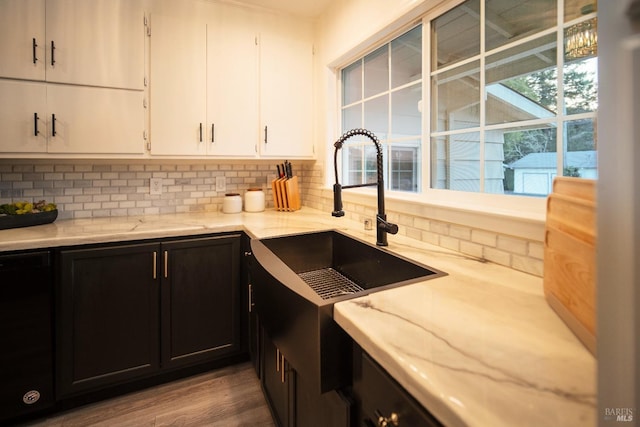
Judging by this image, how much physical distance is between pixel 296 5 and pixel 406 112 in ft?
4.29

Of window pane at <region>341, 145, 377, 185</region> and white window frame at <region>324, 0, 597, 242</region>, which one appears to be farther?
window pane at <region>341, 145, 377, 185</region>

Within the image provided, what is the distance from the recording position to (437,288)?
A: 3.09ft

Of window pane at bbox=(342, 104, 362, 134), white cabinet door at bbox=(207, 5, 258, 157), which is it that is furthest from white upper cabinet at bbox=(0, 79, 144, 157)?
window pane at bbox=(342, 104, 362, 134)

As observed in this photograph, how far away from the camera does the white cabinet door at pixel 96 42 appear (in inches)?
72.4

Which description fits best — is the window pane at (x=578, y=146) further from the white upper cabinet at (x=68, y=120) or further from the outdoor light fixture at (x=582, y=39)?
the white upper cabinet at (x=68, y=120)

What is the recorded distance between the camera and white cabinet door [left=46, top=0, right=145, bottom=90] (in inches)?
72.4

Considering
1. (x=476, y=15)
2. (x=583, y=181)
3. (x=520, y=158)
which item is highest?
(x=476, y=15)

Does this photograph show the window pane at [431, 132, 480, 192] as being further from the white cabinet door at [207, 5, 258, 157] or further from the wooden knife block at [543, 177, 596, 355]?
the white cabinet door at [207, 5, 258, 157]

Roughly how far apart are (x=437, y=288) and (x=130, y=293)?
1.66 metres

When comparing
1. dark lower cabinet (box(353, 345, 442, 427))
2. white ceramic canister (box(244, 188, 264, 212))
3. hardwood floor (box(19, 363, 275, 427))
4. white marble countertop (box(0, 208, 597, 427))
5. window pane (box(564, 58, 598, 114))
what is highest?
window pane (box(564, 58, 598, 114))

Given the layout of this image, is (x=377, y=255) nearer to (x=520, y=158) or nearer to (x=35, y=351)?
(x=520, y=158)

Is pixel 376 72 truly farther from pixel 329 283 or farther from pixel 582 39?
pixel 329 283

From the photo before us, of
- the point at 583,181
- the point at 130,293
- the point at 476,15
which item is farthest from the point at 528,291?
the point at 130,293

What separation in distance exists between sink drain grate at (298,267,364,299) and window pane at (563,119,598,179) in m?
→ 0.89
